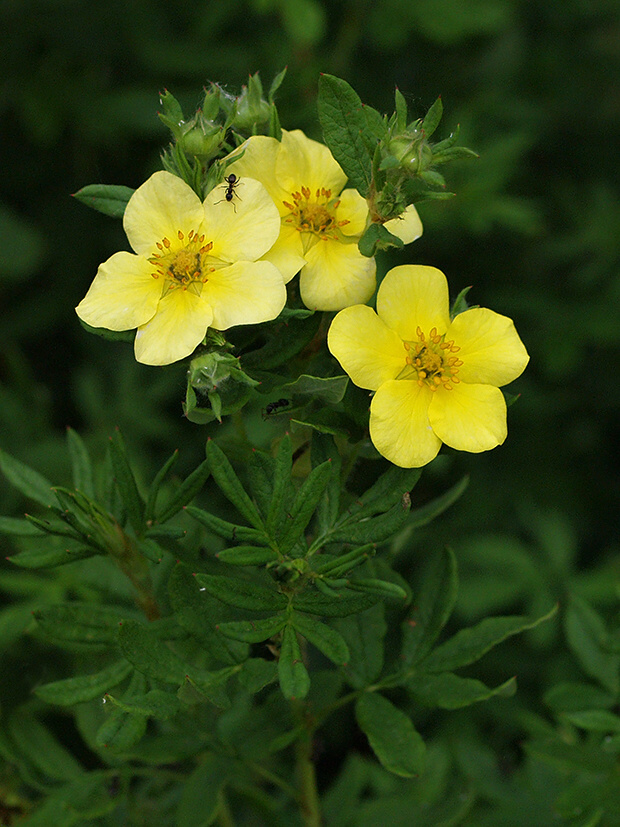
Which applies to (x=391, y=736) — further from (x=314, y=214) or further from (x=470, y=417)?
(x=314, y=214)

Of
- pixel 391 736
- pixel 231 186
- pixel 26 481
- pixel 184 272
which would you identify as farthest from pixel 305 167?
pixel 391 736

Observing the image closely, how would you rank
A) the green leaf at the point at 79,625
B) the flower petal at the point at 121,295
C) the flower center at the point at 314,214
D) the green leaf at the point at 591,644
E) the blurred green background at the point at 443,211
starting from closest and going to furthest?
1. the flower petal at the point at 121,295
2. the flower center at the point at 314,214
3. the green leaf at the point at 79,625
4. the green leaf at the point at 591,644
5. the blurred green background at the point at 443,211

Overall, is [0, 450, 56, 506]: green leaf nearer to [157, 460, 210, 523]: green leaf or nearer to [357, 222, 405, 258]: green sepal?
[157, 460, 210, 523]: green leaf

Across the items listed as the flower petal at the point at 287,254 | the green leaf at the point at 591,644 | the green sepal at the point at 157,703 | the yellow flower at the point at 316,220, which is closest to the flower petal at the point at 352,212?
the yellow flower at the point at 316,220

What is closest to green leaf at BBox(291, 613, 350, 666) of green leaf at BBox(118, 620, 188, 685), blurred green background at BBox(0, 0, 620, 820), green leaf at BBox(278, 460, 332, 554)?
green leaf at BBox(278, 460, 332, 554)

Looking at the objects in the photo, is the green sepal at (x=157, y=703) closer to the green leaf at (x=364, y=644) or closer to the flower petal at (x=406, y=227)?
the green leaf at (x=364, y=644)
